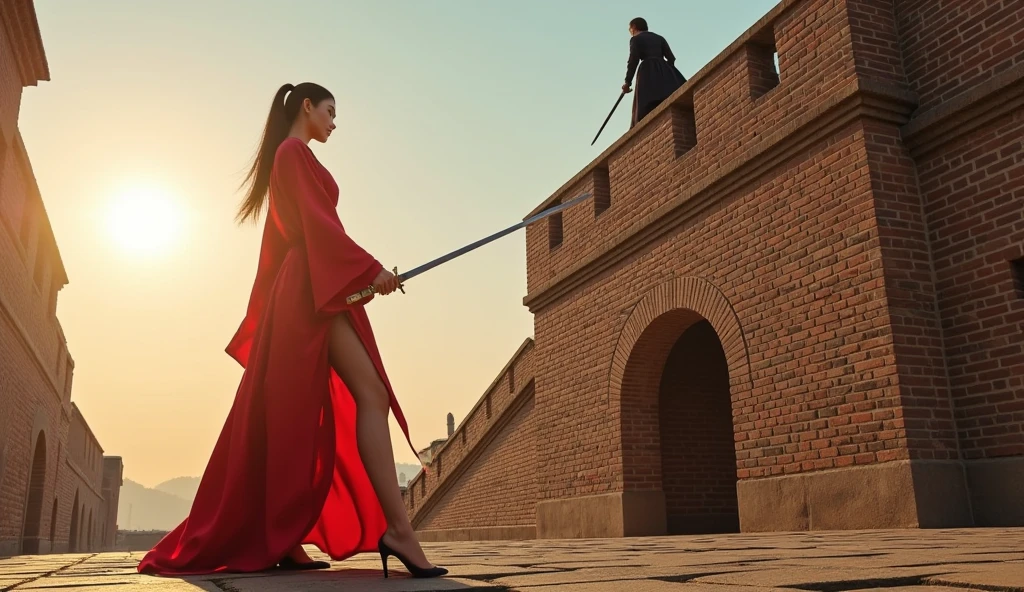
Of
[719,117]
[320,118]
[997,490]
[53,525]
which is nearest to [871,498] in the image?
[997,490]

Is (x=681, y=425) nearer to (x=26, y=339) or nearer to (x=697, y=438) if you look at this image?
(x=697, y=438)

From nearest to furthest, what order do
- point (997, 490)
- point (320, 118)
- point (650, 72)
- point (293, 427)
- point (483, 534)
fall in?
1. point (293, 427)
2. point (320, 118)
3. point (997, 490)
4. point (650, 72)
5. point (483, 534)

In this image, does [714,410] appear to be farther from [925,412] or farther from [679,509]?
[925,412]

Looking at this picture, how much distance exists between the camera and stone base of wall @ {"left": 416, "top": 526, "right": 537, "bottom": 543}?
1166 centimetres

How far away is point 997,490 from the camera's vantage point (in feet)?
18.1

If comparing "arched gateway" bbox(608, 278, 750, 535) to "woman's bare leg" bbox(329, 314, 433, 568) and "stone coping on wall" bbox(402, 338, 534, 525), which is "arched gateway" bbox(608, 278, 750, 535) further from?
"woman's bare leg" bbox(329, 314, 433, 568)

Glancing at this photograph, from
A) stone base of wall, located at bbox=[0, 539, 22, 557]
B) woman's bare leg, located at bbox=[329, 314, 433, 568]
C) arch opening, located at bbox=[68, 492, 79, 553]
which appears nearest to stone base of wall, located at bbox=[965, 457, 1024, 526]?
woman's bare leg, located at bbox=[329, 314, 433, 568]

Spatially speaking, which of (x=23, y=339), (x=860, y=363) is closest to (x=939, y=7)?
(x=860, y=363)

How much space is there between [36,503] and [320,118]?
17298 mm

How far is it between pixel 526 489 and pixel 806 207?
6923 millimetres

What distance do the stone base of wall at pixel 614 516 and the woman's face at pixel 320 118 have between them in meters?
6.22

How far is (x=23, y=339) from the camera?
12.8 metres

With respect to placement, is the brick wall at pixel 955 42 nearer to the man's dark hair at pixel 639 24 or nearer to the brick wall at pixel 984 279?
the brick wall at pixel 984 279

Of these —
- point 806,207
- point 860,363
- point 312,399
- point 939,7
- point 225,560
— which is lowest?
point 225,560
